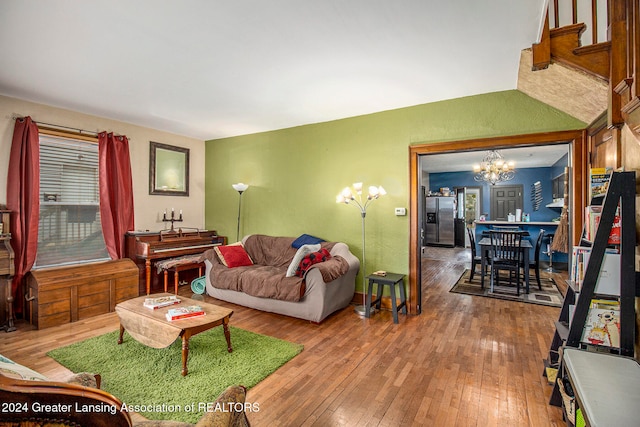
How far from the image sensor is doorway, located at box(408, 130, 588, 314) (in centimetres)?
308

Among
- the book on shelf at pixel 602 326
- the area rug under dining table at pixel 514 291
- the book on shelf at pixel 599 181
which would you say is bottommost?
the area rug under dining table at pixel 514 291

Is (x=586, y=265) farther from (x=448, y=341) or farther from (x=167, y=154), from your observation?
(x=167, y=154)

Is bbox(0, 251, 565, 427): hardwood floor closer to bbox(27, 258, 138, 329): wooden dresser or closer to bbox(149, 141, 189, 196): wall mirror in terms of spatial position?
bbox(27, 258, 138, 329): wooden dresser

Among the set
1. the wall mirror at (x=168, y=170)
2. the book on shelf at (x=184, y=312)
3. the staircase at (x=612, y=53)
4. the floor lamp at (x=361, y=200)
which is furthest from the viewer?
the wall mirror at (x=168, y=170)

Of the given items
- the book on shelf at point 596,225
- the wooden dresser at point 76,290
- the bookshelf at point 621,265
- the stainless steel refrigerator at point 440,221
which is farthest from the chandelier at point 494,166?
the wooden dresser at point 76,290

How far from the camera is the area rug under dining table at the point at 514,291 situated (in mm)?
4418

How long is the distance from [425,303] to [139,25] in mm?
4299

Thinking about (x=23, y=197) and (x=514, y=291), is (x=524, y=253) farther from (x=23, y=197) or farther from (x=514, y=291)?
(x=23, y=197)

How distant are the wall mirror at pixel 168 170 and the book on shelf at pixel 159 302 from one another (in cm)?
256

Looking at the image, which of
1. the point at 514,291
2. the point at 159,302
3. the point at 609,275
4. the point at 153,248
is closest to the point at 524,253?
the point at 514,291

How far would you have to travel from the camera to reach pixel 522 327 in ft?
11.2

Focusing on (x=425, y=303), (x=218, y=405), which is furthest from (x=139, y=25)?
(x=425, y=303)

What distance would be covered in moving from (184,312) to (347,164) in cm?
284

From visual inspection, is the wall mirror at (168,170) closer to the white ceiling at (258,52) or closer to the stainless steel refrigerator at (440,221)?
the white ceiling at (258,52)
